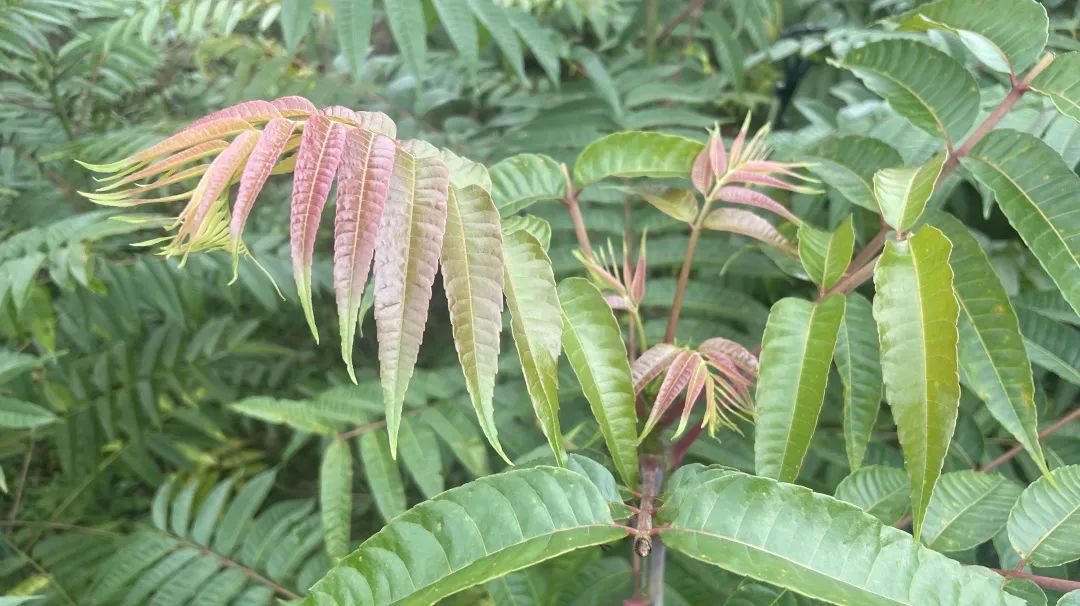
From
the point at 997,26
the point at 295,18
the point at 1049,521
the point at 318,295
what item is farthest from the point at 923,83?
the point at 318,295

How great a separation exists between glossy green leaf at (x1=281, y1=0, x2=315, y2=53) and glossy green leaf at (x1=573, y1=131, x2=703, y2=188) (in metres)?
0.48

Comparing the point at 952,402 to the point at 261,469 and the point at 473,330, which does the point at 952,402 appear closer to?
the point at 473,330

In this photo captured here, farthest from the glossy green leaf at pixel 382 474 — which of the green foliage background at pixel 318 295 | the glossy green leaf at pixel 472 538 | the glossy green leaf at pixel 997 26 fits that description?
the glossy green leaf at pixel 997 26

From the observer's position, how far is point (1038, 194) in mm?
537

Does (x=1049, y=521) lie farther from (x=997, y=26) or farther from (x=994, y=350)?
(x=997, y=26)

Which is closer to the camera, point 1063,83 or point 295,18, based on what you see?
point 1063,83

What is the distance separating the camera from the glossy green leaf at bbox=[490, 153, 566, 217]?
2.08ft

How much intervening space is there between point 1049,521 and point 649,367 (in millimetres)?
310

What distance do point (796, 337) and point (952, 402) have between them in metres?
0.12

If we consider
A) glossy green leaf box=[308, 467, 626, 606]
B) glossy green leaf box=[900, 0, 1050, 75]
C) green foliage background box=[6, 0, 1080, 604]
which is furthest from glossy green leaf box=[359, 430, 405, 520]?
glossy green leaf box=[900, 0, 1050, 75]

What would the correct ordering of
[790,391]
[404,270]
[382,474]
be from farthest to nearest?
[382,474]
[790,391]
[404,270]

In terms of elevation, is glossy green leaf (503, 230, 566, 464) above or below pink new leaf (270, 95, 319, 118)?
below

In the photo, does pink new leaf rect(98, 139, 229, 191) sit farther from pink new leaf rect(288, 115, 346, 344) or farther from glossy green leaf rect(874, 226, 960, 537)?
glossy green leaf rect(874, 226, 960, 537)

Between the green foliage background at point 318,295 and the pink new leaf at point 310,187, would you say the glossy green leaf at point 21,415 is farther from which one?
the pink new leaf at point 310,187
